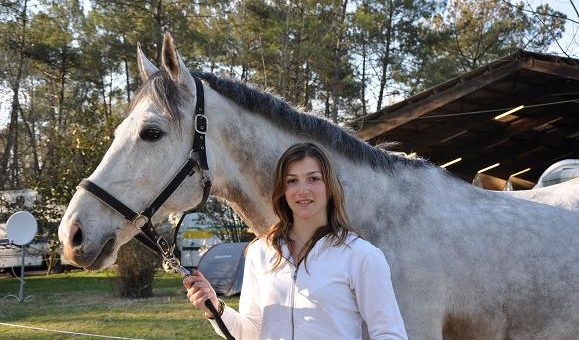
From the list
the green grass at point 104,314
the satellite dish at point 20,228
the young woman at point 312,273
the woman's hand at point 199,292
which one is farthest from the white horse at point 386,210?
the satellite dish at point 20,228

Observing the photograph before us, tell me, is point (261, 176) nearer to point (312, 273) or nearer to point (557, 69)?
point (312, 273)

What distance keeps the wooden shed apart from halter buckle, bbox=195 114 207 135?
6.82 metres

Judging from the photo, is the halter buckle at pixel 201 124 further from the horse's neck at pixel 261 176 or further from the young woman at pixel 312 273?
the young woman at pixel 312 273

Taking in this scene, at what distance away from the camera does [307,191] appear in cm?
180

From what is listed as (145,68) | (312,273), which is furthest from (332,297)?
(145,68)

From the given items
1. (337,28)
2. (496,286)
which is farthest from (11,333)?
(337,28)

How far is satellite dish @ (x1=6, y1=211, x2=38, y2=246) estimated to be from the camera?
1204cm

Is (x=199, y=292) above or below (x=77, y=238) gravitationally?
below

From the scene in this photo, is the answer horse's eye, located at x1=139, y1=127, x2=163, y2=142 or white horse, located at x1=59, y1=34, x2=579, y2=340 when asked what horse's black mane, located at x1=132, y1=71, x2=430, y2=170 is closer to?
white horse, located at x1=59, y1=34, x2=579, y2=340

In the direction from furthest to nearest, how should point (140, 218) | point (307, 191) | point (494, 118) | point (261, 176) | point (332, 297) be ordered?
point (494, 118)
point (261, 176)
point (140, 218)
point (307, 191)
point (332, 297)

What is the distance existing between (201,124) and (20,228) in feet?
36.7

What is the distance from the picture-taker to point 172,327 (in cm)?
781

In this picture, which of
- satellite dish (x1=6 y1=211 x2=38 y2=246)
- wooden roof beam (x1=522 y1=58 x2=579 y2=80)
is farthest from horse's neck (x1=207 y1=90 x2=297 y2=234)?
satellite dish (x1=6 y1=211 x2=38 y2=246)

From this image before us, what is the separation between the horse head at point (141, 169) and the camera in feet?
7.07
